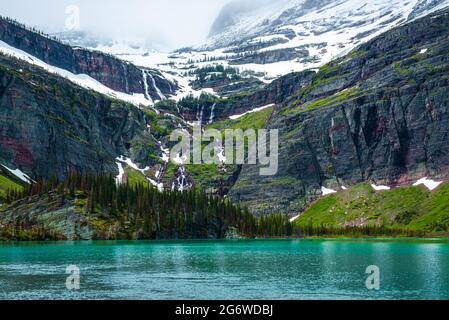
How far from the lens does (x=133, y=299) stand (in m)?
65.6

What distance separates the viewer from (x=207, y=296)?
68.5 meters

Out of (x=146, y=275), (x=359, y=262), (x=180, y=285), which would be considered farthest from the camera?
(x=359, y=262)

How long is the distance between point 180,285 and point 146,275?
13.3 metres

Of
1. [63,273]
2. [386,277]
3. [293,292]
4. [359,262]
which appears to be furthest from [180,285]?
[359,262]
